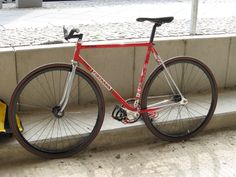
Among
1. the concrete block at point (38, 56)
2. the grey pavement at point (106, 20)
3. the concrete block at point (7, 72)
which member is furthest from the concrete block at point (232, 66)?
the concrete block at point (7, 72)

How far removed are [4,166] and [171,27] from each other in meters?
3.00

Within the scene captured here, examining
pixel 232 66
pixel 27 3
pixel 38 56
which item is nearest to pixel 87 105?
pixel 38 56

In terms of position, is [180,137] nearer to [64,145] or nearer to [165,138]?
[165,138]

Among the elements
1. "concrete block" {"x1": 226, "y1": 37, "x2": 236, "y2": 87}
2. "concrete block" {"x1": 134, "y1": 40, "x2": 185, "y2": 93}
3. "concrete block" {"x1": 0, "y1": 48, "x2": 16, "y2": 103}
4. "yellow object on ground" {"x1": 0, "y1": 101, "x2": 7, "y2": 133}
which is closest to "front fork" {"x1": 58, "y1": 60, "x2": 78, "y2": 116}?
"yellow object on ground" {"x1": 0, "y1": 101, "x2": 7, "y2": 133}

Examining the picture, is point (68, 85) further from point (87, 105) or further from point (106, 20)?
point (106, 20)

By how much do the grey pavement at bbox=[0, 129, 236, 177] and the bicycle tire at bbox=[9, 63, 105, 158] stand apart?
0.12m

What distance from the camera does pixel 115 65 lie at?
4.34m

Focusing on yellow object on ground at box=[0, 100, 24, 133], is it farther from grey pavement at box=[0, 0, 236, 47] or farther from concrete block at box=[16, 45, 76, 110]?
grey pavement at box=[0, 0, 236, 47]

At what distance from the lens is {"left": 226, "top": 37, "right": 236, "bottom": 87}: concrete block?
480 centimetres

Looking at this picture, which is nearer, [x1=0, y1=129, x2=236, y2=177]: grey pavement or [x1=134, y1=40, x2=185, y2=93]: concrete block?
[x1=0, y1=129, x2=236, y2=177]: grey pavement

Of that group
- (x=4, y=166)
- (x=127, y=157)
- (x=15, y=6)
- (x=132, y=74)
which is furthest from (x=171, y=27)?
(x=15, y=6)

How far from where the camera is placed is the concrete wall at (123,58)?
3.97 metres

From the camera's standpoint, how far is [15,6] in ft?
27.5

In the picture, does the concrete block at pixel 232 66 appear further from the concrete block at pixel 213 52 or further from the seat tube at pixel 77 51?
the seat tube at pixel 77 51
